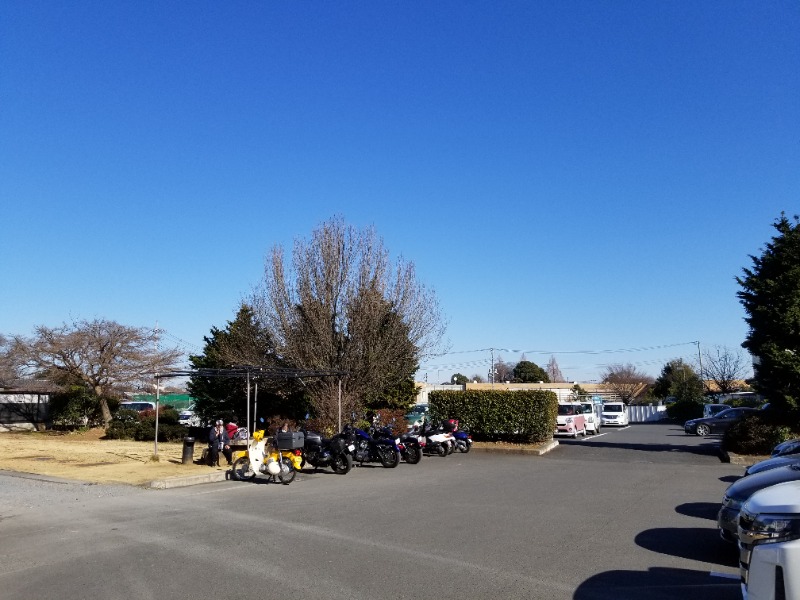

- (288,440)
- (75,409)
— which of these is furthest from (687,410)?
(288,440)

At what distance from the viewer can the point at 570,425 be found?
104ft

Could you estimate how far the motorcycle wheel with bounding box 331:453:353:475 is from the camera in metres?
17.6

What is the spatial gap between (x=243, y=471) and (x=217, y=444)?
198 centimetres

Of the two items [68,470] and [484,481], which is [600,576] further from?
[68,470]

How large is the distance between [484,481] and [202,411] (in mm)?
18917

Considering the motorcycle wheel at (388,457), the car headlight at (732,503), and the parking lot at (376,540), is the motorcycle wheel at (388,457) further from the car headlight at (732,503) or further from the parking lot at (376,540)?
the car headlight at (732,503)

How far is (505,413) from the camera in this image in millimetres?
25281

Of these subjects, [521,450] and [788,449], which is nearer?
[788,449]

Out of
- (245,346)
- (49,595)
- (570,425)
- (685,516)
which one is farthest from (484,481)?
(570,425)

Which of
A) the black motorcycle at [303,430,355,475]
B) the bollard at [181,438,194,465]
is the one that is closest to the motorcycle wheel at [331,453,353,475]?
the black motorcycle at [303,430,355,475]

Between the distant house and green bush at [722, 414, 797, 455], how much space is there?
33927 millimetres

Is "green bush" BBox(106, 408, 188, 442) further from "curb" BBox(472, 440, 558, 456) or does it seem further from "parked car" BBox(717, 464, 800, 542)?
"parked car" BBox(717, 464, 800, 542)

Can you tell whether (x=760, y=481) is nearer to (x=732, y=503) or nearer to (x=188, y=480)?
(x=732, y=503)

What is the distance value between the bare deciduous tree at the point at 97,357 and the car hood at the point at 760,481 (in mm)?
33867
